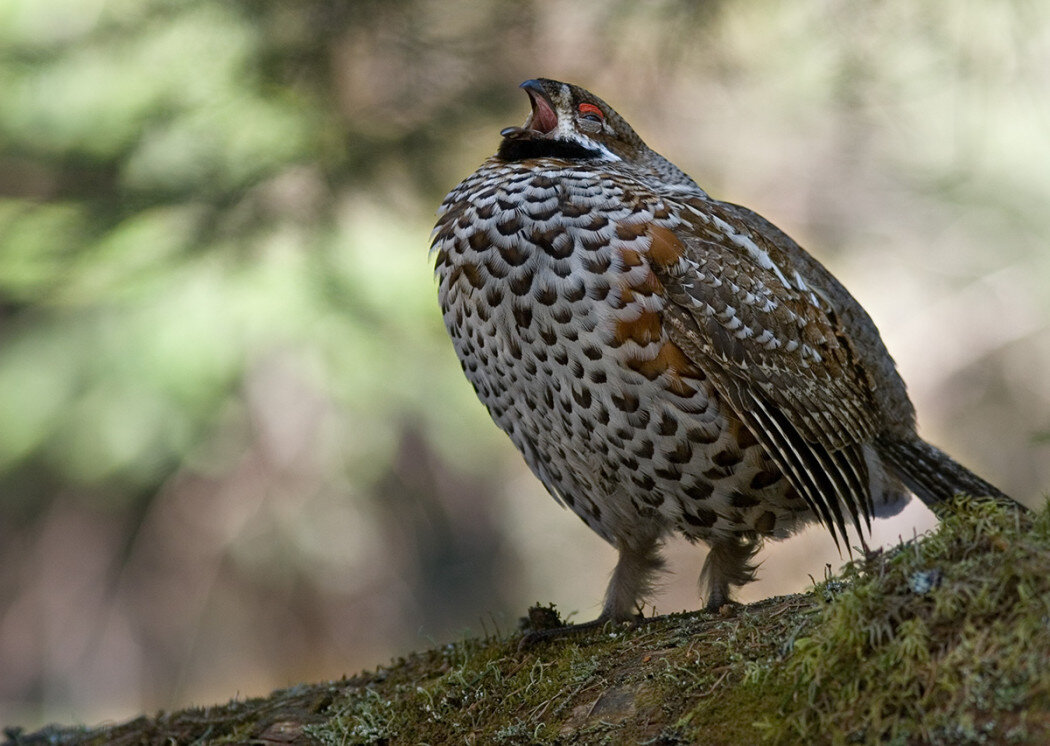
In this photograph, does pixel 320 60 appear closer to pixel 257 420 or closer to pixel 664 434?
pixel 257 420

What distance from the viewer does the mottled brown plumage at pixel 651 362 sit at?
366cm

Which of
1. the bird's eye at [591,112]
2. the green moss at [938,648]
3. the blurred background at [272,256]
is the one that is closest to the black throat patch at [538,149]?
the bird's eye at [591,112]

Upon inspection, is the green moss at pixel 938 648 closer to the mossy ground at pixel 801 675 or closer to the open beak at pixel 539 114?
the mossy ground at pixel 801 675

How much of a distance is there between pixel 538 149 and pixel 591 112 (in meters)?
0.36

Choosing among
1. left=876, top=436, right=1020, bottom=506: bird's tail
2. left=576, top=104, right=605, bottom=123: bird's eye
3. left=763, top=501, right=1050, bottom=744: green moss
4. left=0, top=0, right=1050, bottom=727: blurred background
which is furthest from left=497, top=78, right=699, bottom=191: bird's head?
left=763, top=501, right=1050, bottom=744: green moss

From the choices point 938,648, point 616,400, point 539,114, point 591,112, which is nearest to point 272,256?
point 539,114

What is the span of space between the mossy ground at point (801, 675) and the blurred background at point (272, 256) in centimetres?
313

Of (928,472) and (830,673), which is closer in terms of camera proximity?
(830,673)

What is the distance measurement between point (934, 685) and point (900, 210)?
904cm

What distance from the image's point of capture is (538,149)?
4.43 metres

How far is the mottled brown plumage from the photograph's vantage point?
12.0 feet

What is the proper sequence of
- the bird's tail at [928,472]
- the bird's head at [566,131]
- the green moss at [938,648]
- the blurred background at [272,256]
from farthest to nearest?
the blurred background at [272,256], the bird's head at [566,131], the bird's tail at [928,472], the green moss at [938,648]

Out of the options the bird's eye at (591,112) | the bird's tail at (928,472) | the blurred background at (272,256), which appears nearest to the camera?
the bird's tail at (928,472)

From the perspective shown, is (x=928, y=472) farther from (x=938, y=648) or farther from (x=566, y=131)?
(x=938, y=648)
